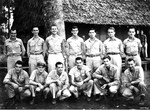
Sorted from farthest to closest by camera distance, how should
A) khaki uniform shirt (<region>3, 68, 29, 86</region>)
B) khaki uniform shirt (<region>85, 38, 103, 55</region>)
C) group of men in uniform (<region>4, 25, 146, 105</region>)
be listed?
khaki uniform shirt (<region>85, 38, 103, 55</region>) < khaki uniform shirt (<region>3, 68, 29, 86</region>) < group of men in uniform (<region>4, 25, 146, 105</region>)

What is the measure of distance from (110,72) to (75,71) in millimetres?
994

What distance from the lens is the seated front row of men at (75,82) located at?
586cm

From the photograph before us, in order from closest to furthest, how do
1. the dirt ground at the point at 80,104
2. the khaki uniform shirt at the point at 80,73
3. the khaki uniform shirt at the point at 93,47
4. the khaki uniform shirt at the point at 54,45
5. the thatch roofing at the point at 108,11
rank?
the dirt ground at the point at 80,104
the khaki uniform shirt at the point at 80,73
the khaki uniform shirt at the point at 54,45
the khaki uniform shirt at the point at 93,47
the thatch roofing at the point at 108,11

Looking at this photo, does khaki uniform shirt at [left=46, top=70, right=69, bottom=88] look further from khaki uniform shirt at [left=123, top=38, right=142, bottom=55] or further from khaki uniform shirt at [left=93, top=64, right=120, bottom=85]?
khaki uniform shirt at [left=123, top=38, right=142, bottom=55]

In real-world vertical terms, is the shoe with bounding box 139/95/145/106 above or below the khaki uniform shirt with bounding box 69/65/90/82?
below

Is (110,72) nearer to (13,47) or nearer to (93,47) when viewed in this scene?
(93,47)

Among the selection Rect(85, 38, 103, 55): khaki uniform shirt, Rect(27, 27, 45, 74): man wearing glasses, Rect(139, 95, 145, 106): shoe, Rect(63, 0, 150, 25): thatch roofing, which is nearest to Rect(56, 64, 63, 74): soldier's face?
Rect(27, 27, 45, 74): man wearing glasses

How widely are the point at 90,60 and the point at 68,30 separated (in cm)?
503

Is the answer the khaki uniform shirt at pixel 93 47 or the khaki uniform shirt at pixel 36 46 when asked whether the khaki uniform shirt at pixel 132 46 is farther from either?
the khaki uniform shirt at pixel 36 46

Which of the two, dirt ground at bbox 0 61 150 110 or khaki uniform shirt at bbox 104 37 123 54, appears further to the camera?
khaki uniform shirt at bbox 104 37 123 54

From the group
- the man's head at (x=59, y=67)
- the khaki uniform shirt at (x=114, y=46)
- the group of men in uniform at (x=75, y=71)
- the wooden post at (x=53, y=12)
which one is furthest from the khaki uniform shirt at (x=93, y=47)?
the man's head at (x=59, y=67)

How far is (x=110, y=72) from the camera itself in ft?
20.5

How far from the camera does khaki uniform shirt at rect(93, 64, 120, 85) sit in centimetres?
619

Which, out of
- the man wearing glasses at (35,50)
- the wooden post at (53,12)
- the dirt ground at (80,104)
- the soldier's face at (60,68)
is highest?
the wooden post at (53,12)
